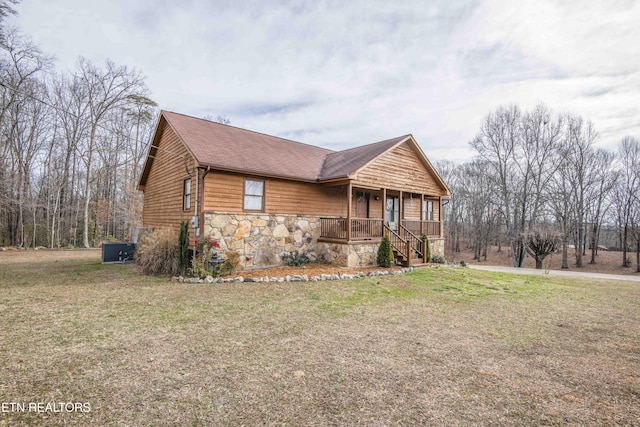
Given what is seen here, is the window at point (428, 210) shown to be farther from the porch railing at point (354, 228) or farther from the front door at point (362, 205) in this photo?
the porch railing at point (354, 228)

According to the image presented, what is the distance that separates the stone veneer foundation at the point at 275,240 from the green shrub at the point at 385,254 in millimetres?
361

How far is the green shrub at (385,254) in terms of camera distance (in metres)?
11.5

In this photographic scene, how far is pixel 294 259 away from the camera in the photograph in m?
11.2

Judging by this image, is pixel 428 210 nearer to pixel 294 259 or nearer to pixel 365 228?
pixel 365 228

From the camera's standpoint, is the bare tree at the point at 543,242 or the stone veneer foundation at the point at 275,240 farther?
the bare tree at the point at 543,242

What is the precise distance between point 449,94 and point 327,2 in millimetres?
7045

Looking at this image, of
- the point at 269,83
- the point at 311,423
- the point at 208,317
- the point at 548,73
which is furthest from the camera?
the point at 269,83

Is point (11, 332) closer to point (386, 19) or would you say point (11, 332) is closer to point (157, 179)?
point (157, 179)

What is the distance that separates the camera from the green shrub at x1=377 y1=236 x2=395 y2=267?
11508mm

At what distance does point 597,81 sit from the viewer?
14.1 meters

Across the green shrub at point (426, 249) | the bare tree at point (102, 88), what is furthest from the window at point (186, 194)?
the bare tree at point (102, 88)

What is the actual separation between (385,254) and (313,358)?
831 centimetres

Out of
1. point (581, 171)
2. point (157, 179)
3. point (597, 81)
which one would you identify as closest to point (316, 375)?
point (157, 179)

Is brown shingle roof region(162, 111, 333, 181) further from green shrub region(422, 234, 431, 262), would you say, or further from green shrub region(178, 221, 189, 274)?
green shrub region(422, 234, 431, 262)
